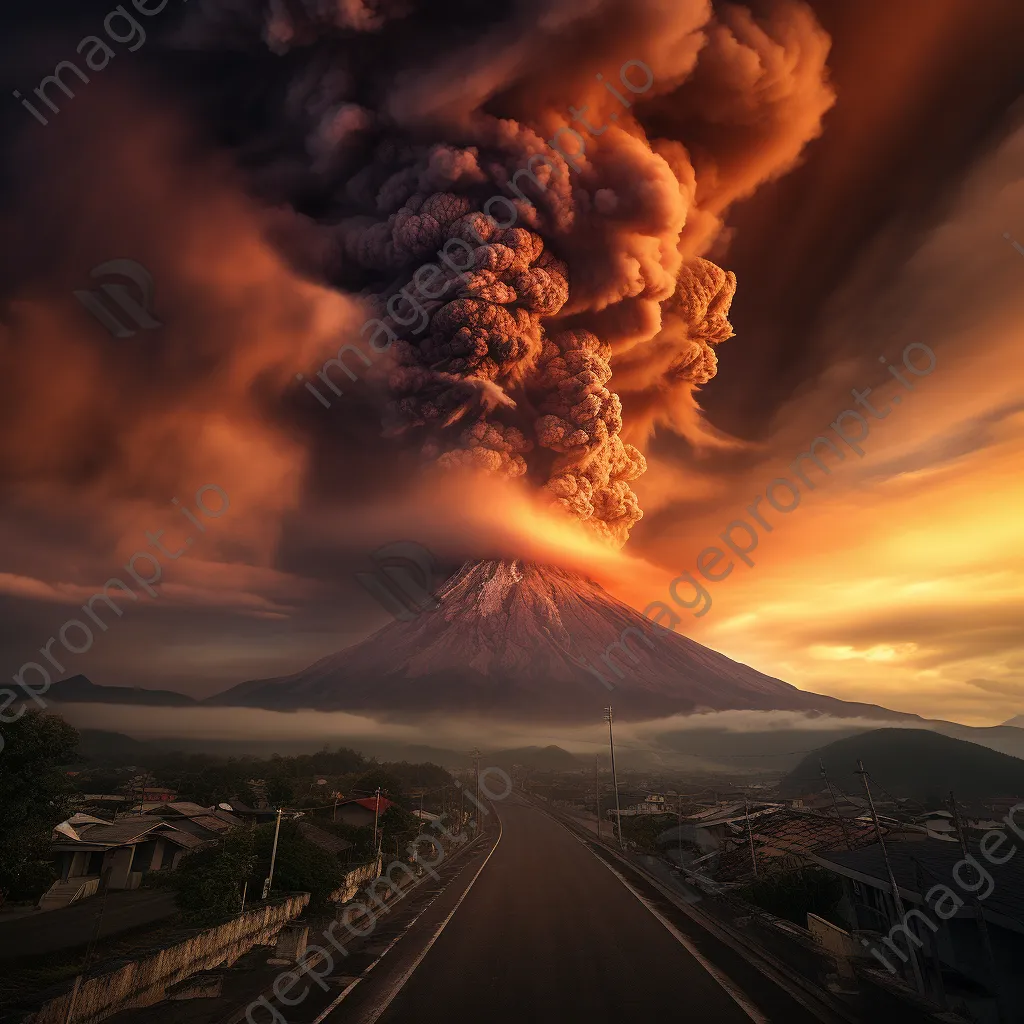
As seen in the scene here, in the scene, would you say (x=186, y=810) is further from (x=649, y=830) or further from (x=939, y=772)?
(x=939, y=772)

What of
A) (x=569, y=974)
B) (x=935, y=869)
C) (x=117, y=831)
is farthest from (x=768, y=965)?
(x=117, y=831)

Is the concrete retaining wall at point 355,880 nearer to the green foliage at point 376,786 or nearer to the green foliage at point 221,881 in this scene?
the green foliage at point 221,881

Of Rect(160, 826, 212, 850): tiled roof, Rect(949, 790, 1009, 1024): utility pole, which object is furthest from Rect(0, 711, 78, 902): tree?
Rect(949, 790, 1009, 1024): utility pole

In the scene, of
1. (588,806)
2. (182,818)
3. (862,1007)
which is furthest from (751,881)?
(588,806)

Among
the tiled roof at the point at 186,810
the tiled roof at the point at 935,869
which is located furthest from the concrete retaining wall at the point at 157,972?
the tiled roof at the point at 186,810

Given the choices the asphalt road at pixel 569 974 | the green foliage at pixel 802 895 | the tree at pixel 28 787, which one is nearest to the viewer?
the asphalt road at pixel 569 974

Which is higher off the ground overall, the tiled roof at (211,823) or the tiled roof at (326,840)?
the tiled roof at (326,840)

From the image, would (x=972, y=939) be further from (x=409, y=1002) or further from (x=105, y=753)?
(x=105, y=753)
